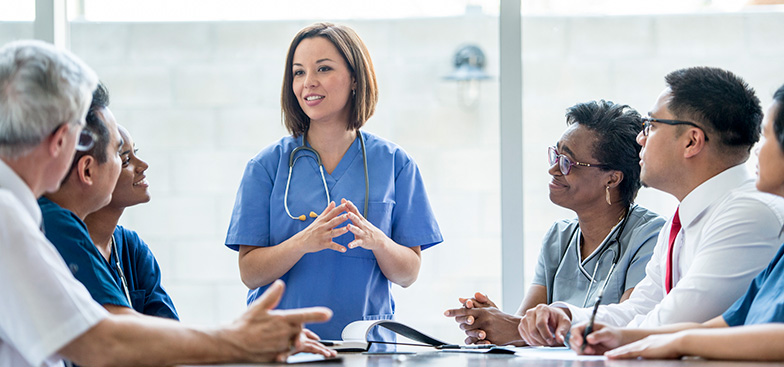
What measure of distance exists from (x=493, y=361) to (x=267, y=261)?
908mm

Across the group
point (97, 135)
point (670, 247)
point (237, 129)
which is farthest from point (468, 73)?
point (97, 135)

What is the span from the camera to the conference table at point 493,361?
4.32 ft

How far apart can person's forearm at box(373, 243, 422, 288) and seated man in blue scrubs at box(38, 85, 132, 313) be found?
2.54 feet

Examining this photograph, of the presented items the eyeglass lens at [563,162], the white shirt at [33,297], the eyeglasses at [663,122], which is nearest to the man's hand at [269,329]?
Answer: the white shirt at [33,297]

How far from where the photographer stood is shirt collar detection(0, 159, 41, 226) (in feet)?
4.15

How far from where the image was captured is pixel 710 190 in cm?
179

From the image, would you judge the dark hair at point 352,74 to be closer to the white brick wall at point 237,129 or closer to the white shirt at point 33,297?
the white brick wall at point 237,129

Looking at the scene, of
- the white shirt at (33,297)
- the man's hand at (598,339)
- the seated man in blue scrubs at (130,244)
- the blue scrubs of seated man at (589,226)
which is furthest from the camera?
the blue scrubs of seated man at (589,226)

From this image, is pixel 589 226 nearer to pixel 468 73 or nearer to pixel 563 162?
pixel 563 162

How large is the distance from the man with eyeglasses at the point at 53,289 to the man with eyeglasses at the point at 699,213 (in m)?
0.83

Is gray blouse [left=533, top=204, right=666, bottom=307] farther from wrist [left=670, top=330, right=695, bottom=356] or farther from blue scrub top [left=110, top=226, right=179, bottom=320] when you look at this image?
blue scrub top [left=110, top=226, right=179, bottom=320]

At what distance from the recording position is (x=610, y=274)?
7.07ft

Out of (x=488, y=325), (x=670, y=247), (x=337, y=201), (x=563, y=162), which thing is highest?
(x=563, y=162)

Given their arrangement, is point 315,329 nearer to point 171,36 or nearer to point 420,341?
point 420,341
